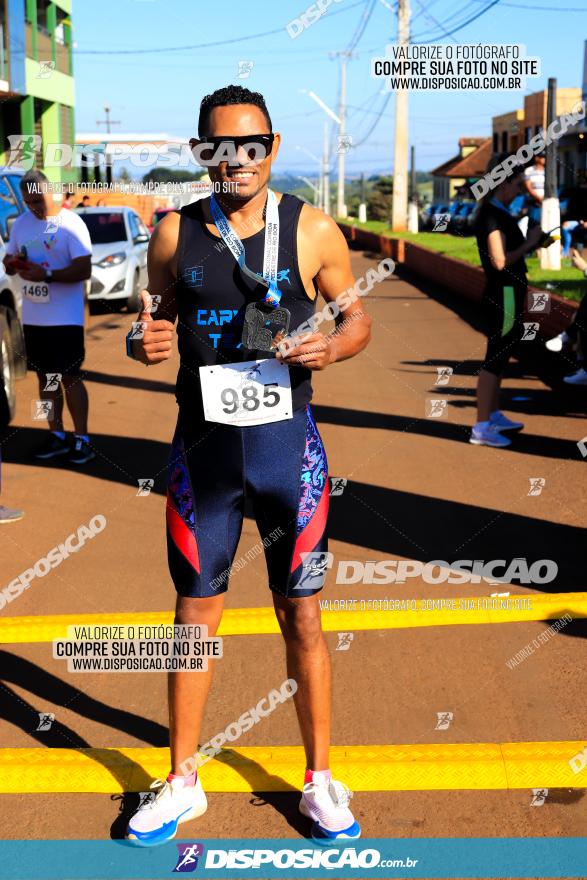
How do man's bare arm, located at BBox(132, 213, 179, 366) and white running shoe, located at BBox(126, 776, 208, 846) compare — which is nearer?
man's bare arm, located at BBox(132, 213, 179, 366)

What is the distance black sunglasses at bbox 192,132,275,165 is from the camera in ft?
10.2

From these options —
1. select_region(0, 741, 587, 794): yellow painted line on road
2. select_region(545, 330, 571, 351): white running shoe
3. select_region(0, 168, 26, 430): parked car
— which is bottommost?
select_region(0, 741, 587, 794): yellow painted line on road

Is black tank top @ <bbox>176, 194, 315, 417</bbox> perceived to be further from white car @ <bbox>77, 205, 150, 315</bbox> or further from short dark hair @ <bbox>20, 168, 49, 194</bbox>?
white car @ <bbox>77, 205, 150, 315</bbox>

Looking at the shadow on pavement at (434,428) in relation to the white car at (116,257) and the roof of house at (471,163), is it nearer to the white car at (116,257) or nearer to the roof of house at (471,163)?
the white car at (116,257)

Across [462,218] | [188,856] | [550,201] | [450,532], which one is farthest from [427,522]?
[462,218]

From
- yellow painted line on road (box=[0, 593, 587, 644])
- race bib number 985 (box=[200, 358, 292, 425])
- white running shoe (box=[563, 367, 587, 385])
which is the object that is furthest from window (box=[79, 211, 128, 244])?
race bib number 985 (box=[200, 358, 292, 425])

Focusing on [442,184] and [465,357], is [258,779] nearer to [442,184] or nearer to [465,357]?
[465,357]

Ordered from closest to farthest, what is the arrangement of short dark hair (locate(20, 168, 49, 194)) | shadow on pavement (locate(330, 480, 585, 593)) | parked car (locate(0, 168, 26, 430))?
shadow on pavement (locate(330, 480, 585, 593))
short dark hair (locate(20, 168, 49, 194))
parked car (locate(0, 168, 26, 430))

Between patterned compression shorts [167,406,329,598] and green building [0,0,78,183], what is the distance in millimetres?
26916

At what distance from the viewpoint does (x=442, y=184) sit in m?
101

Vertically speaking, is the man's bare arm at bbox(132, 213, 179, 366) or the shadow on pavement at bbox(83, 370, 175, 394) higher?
the man's bare arm at bbox(132, 213, 179, 366)

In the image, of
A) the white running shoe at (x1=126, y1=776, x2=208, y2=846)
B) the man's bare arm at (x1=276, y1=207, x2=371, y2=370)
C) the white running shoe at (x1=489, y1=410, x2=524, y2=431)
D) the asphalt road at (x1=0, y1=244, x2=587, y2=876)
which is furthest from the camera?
the white running shoe at (x1=489, y1=410, x2=524, y2=431)

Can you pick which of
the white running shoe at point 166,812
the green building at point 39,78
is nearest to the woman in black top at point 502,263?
the white running shoe at point 166,812

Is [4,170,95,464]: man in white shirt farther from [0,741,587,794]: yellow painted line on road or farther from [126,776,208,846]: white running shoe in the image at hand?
[126,776,208,846]: white running shoe
